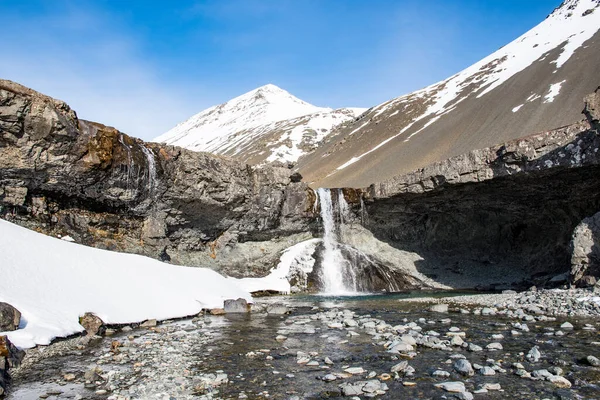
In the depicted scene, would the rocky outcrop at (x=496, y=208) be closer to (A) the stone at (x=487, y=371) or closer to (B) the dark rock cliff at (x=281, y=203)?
(B) the dark rock cliff at (x=281, y=203)

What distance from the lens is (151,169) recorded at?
27484mm

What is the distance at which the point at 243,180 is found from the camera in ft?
105

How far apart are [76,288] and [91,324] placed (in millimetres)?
2476

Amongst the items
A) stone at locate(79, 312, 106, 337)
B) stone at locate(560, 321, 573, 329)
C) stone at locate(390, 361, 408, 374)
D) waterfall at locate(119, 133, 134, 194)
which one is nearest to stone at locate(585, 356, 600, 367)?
stone at locate(390, 361, 408, 374)

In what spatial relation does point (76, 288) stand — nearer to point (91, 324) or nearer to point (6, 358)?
point (91, 324)

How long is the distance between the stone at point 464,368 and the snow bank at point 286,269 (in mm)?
22338

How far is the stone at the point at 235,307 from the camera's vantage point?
21.1m

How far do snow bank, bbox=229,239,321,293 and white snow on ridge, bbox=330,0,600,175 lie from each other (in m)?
56.0

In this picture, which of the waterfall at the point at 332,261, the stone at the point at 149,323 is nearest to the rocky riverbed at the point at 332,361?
the stone at the point at 149,323

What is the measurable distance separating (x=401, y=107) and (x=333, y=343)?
357 ft

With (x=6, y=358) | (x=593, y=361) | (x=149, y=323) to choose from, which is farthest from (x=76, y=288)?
(x=593, y=361)

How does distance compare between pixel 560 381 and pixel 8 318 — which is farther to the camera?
pixel 8 318

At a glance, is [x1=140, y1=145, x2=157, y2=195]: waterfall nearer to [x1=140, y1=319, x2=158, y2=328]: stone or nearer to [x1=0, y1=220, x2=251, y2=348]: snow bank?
[x1=0, y1=220, x2=251, y2=348]: snow bank

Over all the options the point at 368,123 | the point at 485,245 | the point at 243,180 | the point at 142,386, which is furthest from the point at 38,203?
the point at 368,123
